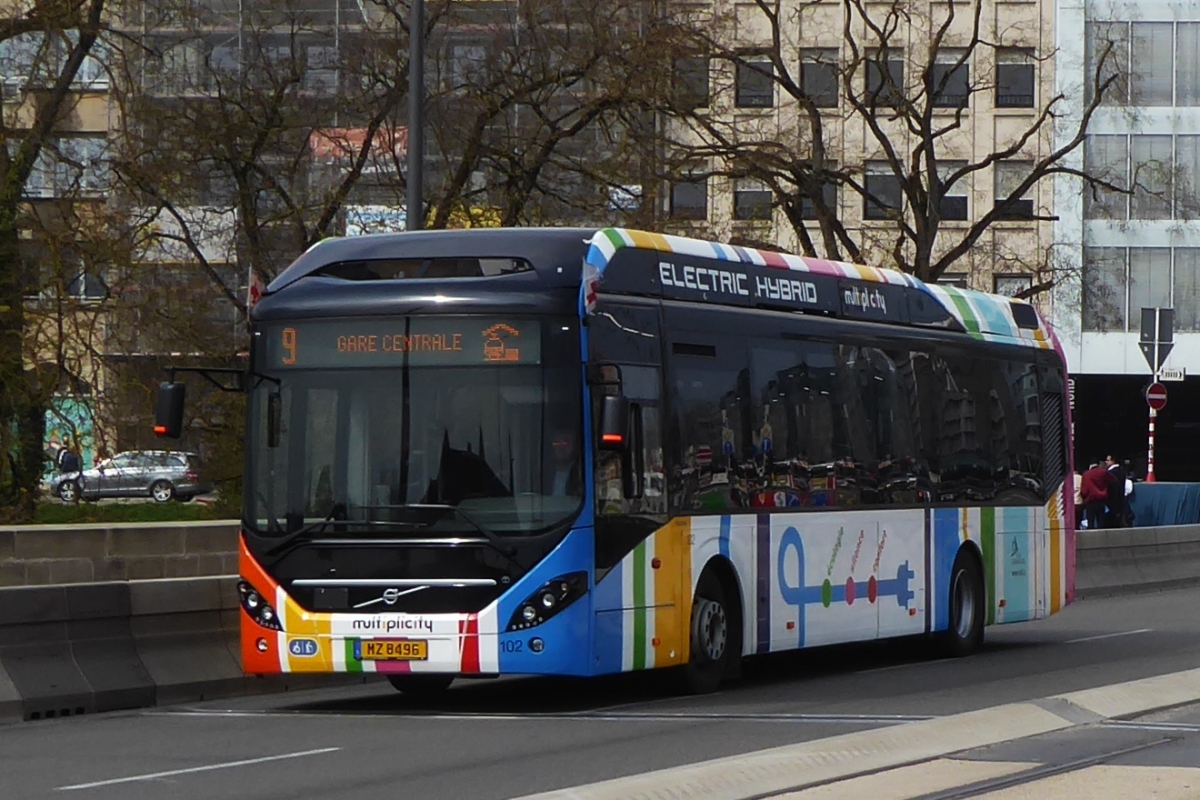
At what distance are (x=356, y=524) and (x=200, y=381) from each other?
20471 mm

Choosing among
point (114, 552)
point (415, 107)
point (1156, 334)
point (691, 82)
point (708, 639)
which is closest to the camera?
point (708, 639)

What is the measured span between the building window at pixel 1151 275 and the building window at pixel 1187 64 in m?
4.27

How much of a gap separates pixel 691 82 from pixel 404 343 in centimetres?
2052

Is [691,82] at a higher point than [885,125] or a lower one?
lower

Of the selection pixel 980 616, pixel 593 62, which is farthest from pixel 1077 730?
pixel 593 62

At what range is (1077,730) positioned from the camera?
493 inches

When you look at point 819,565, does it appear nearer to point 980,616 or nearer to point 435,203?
point 980,616

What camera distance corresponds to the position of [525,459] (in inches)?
544

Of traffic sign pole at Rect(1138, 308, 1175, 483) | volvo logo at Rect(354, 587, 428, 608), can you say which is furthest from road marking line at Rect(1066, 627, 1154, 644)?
traffic sign pole at Rect(1138, 308, 1175, 483)

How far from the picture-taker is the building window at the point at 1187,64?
63.2 meters

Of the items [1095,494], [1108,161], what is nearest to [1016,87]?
[1108,161]

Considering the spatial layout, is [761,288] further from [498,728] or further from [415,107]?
[415,107]

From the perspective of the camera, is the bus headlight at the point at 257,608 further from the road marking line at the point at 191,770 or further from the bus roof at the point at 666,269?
the road marking line at the point at 191,770

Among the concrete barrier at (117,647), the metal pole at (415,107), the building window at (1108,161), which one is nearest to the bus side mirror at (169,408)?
the concrete barrier at (117,647)
